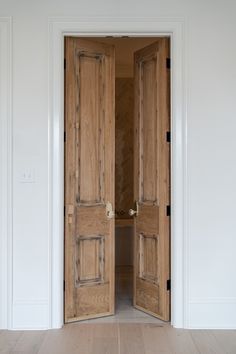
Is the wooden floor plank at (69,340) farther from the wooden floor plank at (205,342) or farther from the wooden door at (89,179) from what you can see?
the wooden floor plank at (205,342)

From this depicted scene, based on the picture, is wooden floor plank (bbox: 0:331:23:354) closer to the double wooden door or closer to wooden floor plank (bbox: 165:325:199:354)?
the double wooden door

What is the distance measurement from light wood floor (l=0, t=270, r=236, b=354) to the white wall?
179mm

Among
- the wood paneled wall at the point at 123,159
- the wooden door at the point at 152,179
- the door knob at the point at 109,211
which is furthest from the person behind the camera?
the wood paneled wall at the point at 123,159

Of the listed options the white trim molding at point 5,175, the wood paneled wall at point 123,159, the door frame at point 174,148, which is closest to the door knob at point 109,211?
the door frame at point 174,148

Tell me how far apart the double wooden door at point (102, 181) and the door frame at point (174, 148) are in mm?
143

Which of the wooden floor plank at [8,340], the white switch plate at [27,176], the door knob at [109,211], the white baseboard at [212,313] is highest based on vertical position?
the white switch plate at [27,176]

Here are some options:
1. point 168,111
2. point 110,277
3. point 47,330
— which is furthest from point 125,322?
point 168,111

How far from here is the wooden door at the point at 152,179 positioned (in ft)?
12.1

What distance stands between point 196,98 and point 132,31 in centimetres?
81

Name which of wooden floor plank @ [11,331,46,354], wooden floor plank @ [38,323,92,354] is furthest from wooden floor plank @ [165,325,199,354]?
wooden floor plank @ [11,331,46,354]

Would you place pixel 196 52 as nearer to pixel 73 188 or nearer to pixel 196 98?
pixel 196 98

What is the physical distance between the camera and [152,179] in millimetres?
3867

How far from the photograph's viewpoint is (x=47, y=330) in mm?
3471

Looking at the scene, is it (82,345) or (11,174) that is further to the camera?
(11,174)
